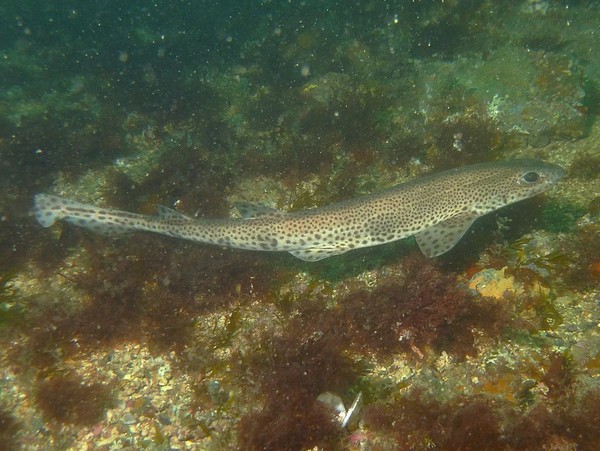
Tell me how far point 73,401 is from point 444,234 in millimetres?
6500

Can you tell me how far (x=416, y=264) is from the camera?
658 cm

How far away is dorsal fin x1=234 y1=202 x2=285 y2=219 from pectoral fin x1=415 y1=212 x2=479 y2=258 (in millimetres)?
2518

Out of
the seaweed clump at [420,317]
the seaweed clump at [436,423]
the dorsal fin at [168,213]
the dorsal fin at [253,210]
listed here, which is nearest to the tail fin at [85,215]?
the dorsal fin at [168,213]

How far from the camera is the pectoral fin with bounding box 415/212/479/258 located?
626cm

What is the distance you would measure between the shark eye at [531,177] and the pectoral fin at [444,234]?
3.36ft

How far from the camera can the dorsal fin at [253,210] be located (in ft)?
21.6

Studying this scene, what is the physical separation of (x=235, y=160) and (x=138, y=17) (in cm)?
1489

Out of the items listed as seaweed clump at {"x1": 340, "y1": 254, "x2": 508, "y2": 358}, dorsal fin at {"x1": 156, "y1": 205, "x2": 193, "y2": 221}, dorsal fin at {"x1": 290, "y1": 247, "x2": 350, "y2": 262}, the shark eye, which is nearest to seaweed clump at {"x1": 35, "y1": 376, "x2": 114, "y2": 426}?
dorsal fin at {"x1": 156, "y1": 205, "x2": 193, "y2": 221}

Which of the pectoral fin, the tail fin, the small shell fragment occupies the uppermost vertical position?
the tail fin

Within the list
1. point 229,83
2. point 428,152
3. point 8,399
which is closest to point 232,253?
point 8,399

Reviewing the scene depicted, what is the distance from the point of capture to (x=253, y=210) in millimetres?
6617

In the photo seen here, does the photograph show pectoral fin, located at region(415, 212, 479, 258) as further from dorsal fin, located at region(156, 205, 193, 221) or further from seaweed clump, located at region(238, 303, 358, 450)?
dorsal fin, located at region(156, 205, 193, 221)

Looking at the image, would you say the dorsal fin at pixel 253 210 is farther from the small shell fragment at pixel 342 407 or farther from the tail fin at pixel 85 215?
the small shell fragment at pixel 342 407

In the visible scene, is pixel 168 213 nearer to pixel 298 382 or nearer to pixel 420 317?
pixel 298 382
